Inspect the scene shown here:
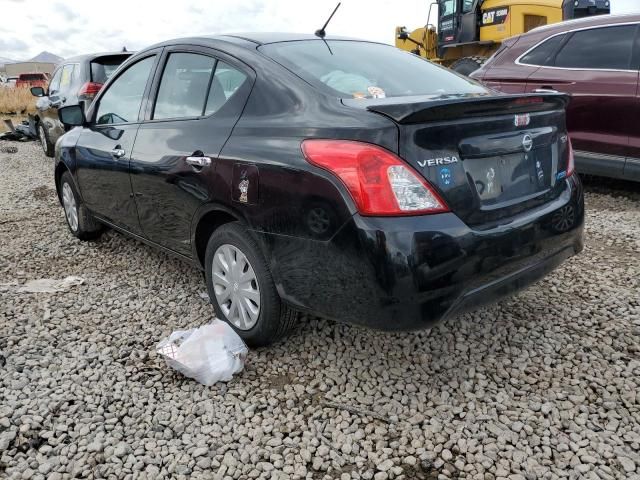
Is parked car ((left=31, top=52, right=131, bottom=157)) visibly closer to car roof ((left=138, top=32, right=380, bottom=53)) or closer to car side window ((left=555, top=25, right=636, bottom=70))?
car roof ((left=138, top=32, right=380, bottom=53))

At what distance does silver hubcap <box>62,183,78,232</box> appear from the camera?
4801 mm

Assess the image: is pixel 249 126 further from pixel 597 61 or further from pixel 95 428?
pixel 597 61

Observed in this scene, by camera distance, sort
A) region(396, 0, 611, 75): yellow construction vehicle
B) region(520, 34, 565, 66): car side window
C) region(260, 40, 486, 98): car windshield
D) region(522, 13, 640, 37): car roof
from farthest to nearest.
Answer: region(396, 0, 611, 75): yellow construction vehicle, region(520, 34, 565, 66): car side window, region(522, 13, 640, 37): car roof, region(260, 40, 486, 98): car windshield

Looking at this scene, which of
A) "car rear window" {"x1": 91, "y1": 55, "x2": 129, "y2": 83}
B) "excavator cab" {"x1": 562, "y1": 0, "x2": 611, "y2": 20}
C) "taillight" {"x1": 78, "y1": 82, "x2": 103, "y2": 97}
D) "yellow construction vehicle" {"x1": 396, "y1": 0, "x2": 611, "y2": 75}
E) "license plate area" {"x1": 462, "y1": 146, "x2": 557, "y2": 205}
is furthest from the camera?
"yellow construction vehicle" {"x1": 396, "y1": 0, "x2": 611, "y2": 75}

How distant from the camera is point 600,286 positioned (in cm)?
349

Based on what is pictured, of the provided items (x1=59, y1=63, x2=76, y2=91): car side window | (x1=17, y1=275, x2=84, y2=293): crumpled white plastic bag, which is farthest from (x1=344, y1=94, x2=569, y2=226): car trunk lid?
(x1=59, y1=63, x2=76, y2=91): car side window

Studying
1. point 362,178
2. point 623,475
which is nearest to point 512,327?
point 623,475

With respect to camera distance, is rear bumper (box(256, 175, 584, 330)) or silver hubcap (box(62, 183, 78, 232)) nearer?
rear bumper (box(256, 175, 584, 330))

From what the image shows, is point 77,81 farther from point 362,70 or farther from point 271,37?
point 362,70

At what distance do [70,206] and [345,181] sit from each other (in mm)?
3572

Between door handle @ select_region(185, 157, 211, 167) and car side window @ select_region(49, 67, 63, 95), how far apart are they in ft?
23.2

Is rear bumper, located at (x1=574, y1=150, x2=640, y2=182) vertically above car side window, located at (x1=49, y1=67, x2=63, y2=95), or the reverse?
car side window, located at (x1=49, y1=67, x2=63, y2=95)

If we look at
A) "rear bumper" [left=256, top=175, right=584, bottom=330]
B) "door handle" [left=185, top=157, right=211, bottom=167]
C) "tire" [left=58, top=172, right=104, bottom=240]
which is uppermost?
"door handle" [left=185, top=157, right=211, bottom=167]

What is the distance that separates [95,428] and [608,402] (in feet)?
7.24
